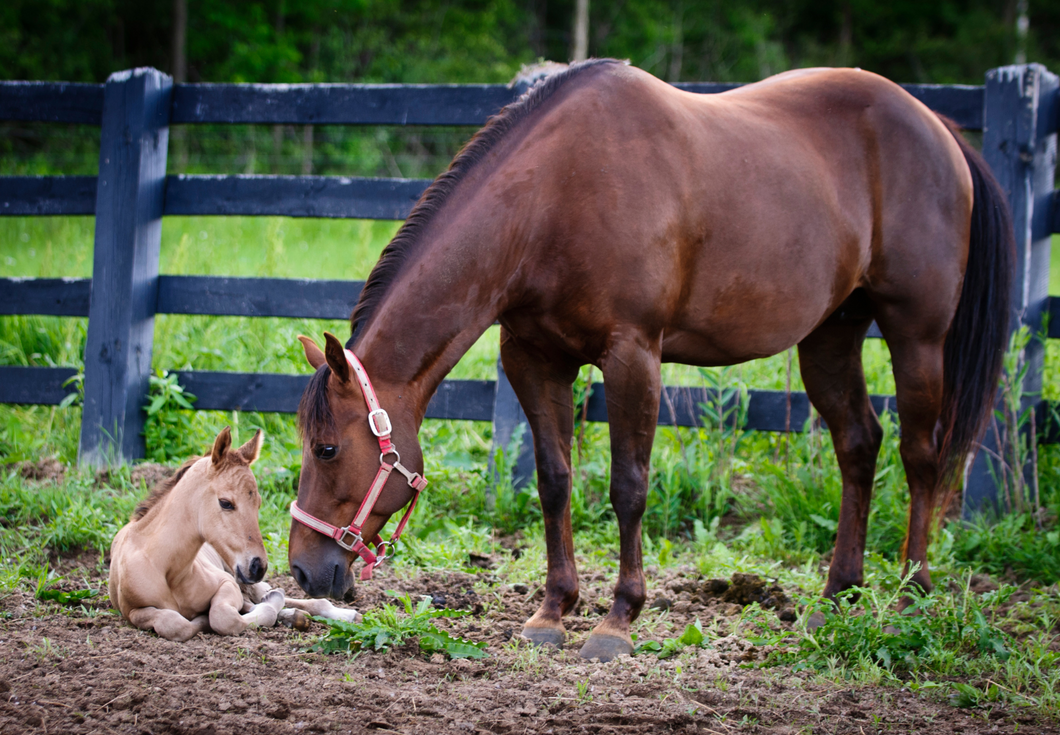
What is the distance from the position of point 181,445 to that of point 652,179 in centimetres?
326

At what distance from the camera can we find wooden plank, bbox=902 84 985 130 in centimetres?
421

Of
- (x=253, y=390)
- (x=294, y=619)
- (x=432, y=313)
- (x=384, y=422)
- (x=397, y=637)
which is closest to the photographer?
(x=384, y=422)

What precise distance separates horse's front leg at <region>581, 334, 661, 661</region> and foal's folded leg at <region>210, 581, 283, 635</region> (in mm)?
1112

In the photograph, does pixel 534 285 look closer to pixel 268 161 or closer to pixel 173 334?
pixel 173 334

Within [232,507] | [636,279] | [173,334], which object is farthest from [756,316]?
[173,334]

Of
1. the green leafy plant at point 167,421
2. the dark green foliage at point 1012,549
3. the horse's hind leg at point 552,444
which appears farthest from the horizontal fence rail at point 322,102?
the dark green foliage at point 1012,549

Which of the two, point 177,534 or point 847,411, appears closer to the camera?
point 177,534

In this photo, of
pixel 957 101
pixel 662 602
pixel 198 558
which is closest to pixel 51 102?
pixel 198 558

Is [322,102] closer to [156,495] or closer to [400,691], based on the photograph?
[156,495]

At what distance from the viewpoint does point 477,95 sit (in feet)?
14.5

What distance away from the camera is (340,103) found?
4.54 meters

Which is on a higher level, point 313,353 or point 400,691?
point 313,353

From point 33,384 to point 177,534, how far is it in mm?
2591

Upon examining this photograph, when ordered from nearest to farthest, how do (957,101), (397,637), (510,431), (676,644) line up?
(397,637) < (676,644) < (957,101) < (510,431)
